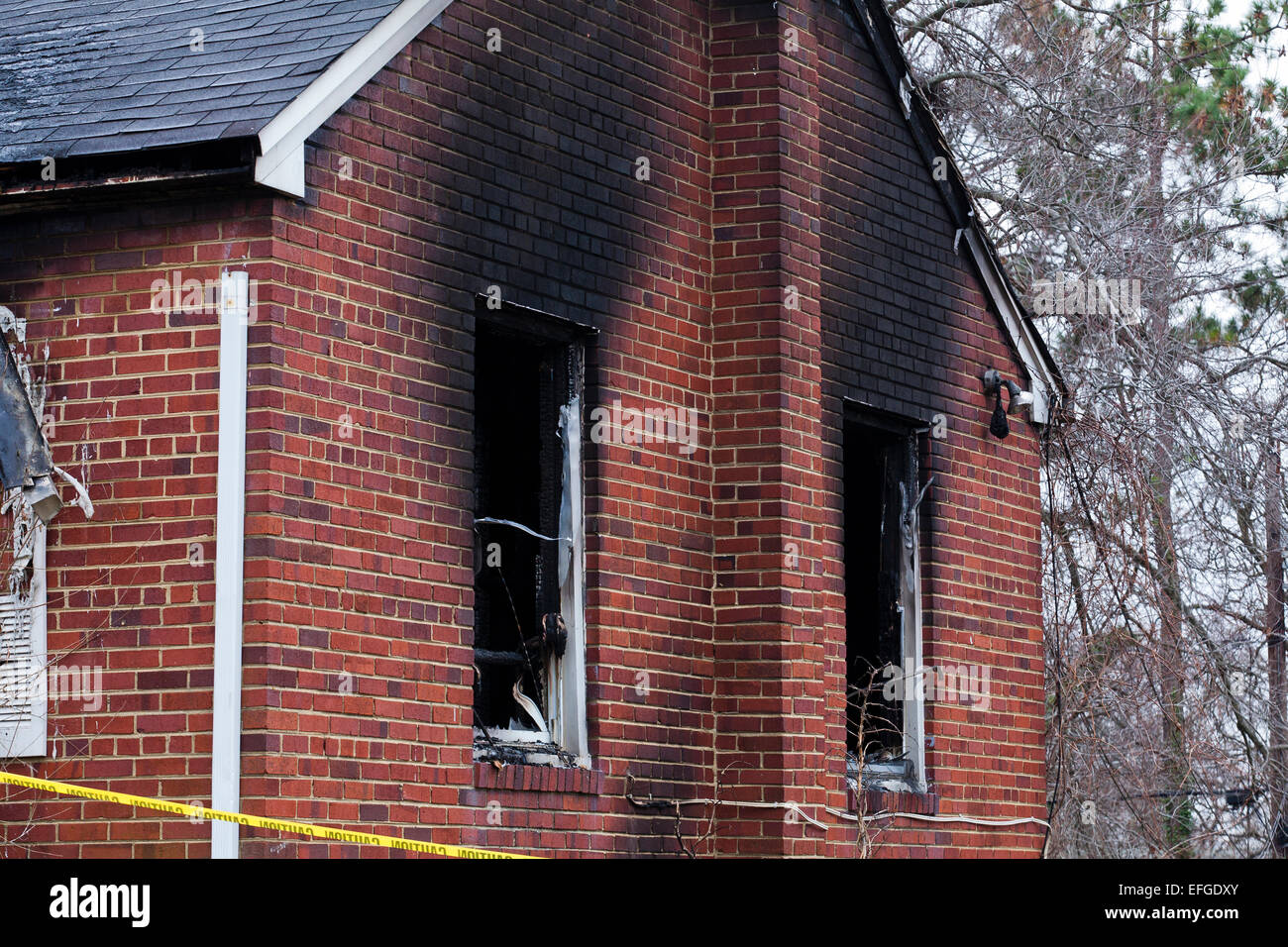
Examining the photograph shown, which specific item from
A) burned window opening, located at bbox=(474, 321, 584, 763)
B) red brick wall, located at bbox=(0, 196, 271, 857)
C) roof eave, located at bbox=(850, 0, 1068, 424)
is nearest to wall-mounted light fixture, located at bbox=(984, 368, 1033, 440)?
roof eave, located at bbox=(850, 0, 1068, 424)

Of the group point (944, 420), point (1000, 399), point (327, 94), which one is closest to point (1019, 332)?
point (1000, 399)

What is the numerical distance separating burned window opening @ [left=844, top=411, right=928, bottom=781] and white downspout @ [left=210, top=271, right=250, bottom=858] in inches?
171

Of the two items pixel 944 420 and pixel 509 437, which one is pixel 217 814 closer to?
pixel 509 437

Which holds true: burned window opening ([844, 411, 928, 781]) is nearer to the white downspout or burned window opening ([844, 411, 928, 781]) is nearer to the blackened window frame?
the blackened window frame

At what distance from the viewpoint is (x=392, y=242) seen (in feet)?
25.2

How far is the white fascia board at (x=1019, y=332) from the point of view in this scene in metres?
11.4

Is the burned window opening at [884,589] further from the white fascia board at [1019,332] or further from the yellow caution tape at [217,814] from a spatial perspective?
the yellow caution tape at [217,814]

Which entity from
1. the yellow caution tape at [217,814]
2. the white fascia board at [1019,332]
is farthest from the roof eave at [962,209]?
the yellow caution tape at [217,814]

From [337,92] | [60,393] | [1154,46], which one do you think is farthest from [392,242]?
[1154,46]

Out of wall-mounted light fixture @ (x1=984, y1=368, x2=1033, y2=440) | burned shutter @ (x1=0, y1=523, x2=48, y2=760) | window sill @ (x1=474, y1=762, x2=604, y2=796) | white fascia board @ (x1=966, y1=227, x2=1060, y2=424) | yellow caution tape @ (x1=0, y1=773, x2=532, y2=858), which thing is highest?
white fascia board @ (x1=966, y1=227, x2=1060, y2=424)

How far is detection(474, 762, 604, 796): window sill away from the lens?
784 centimetres
